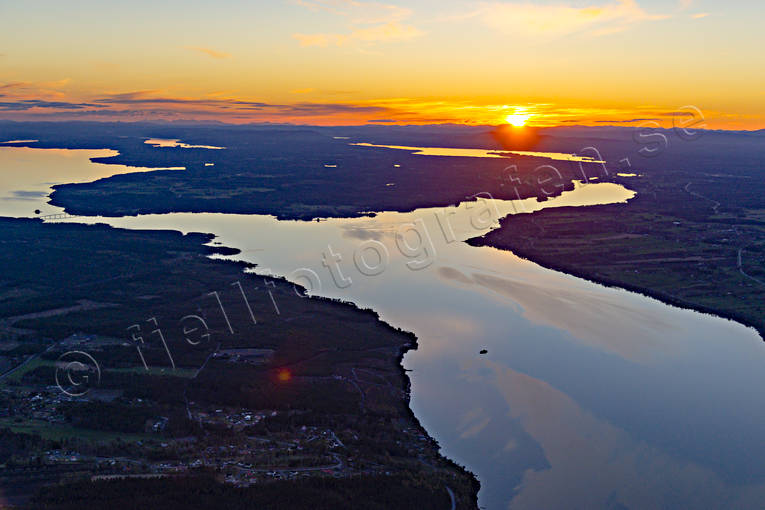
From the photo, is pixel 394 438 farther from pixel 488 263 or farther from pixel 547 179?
pixel 547 179

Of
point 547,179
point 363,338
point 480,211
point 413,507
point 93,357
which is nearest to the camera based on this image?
point 413,507

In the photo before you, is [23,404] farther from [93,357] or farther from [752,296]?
[752,296]

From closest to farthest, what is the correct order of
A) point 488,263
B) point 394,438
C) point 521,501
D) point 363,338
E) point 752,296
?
point 521,501 < point 394,438 < point 363,338 < point 752,296 < point 488,263

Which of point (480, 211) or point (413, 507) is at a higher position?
point (413, 507)

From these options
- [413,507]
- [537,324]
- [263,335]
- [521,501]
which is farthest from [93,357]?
[537,324]

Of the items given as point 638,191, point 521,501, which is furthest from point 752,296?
point 638,191

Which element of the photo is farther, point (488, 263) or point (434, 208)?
point (434, 208)
